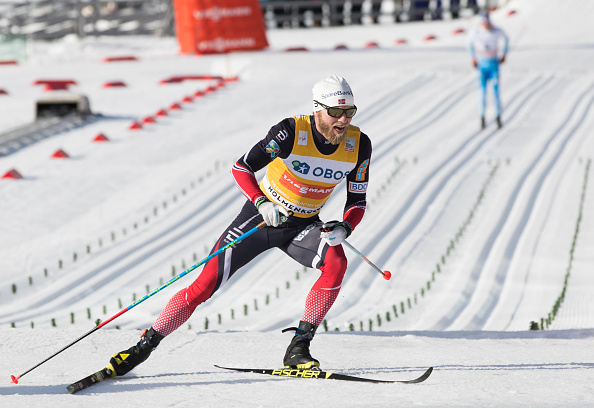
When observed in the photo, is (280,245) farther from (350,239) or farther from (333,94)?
(350,239)

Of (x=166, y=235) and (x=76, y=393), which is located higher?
(x=76, y=393)

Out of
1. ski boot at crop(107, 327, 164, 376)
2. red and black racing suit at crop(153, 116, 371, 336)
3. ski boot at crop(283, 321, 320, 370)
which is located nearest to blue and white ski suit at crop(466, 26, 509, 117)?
red and black racing suit at crop(153, 116, 371, 336)

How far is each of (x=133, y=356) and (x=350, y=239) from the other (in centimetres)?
575

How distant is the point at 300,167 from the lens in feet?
15.8

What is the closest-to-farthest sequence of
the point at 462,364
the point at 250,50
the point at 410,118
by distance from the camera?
the point at 462,364 < the point at 410,118 < the point at 250,50

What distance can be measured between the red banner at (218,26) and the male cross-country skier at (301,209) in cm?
1696

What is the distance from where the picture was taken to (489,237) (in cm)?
1007

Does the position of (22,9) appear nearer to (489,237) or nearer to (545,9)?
(545,9)

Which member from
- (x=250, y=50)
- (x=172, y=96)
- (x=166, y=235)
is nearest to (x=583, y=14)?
(x=250, y=50)

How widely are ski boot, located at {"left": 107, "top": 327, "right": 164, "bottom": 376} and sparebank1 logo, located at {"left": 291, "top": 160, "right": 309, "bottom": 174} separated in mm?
1263

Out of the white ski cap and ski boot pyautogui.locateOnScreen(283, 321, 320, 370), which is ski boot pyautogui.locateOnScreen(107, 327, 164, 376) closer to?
ski boot pyautogui.locateOnScreen(283, 321, 320, 370)

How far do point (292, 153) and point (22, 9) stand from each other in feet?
92.9

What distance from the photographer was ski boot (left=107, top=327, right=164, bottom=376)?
4656mm

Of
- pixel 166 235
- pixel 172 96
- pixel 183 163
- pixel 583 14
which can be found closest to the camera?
pixel 166 235
